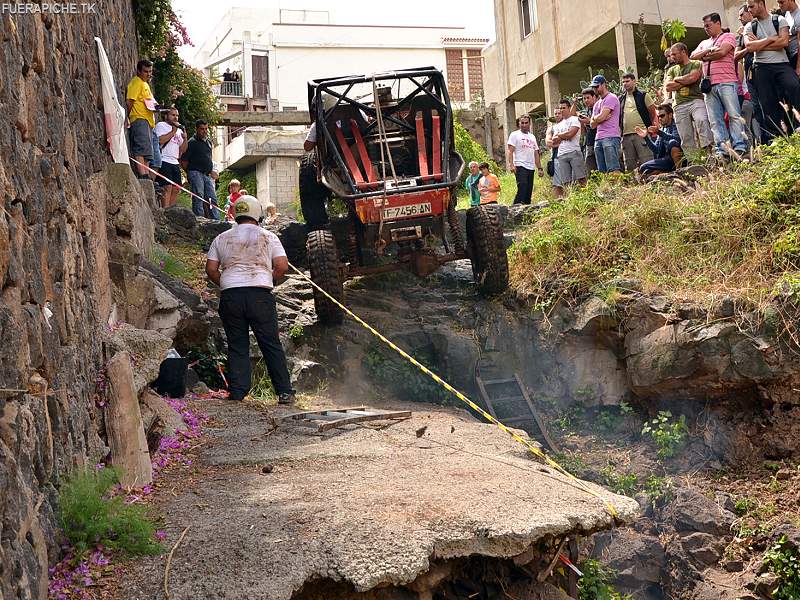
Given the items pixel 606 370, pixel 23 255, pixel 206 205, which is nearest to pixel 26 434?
pixel 23 255

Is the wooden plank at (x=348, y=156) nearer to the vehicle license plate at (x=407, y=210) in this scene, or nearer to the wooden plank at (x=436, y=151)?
the vehicle license plate at (x=407, y=210)

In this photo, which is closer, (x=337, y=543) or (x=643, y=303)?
(x=337, y=543)

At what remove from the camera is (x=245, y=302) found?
300 inches

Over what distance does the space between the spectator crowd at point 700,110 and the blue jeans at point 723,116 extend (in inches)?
0.4

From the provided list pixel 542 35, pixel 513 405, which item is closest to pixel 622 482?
pixel 513 405

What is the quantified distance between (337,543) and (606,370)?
5.71 metres

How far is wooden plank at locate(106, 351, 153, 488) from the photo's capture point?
494 centimetres

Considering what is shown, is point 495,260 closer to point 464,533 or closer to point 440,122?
point 440,122

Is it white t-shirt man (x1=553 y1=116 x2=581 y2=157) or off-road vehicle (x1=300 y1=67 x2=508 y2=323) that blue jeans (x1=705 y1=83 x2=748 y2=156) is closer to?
white t-shirt man (x1=553 y1=116 x2=581 y2=157)

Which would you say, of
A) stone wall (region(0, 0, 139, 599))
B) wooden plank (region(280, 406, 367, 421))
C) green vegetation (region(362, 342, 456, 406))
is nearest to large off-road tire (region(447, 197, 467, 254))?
green vegetation (region(362, 342, 456, 406))

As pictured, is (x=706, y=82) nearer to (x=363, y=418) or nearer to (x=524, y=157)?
(x=524, y=157)

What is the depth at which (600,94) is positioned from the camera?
11633 mm

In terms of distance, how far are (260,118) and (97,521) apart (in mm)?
16510

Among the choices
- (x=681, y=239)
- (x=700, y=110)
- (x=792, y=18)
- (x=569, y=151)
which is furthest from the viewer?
(x=569, y=151)
